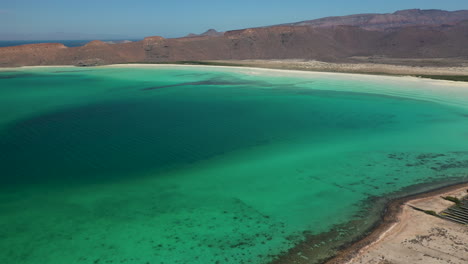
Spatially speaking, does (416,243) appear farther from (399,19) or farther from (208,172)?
(399,19)

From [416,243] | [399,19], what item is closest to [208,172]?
[416,243]

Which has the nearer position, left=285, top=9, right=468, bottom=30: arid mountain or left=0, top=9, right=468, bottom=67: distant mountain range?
left=0, top=9, right=468, bottom=67: distant mountain range

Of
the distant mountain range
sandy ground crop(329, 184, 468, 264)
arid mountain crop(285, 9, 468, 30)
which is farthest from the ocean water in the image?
arid mountain crop(285, 9, 468, 30)

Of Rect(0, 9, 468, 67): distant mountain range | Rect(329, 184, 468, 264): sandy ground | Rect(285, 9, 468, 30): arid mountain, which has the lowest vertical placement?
Rect(329, 184, 468, 264): sandy ground

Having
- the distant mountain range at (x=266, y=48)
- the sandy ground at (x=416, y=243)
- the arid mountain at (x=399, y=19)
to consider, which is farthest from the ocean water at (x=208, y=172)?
the arid mountain at (x=399, y=19)

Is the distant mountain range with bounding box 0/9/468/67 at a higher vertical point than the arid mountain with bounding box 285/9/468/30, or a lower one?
lower

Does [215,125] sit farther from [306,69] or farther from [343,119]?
[306,69]

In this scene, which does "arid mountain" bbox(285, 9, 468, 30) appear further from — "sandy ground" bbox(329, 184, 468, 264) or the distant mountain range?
"sandy ground" bbox(329, 184, 468, 264)

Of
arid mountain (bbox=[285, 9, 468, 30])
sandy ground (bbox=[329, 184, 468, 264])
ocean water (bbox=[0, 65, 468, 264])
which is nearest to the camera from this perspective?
sandy ground (bbox=[329, 184, 468, 264])

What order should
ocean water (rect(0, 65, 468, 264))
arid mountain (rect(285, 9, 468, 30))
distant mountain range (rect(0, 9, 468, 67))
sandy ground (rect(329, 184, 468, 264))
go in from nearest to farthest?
1. sandy ground (rect(329, 184, 468, 264))
2. ocean water (rect(0, 65, 468, 264))
3. distant mountain range (rect(0, 9, 468, 67))
4. arid mountain (rect(285, 9, 468, 30))
